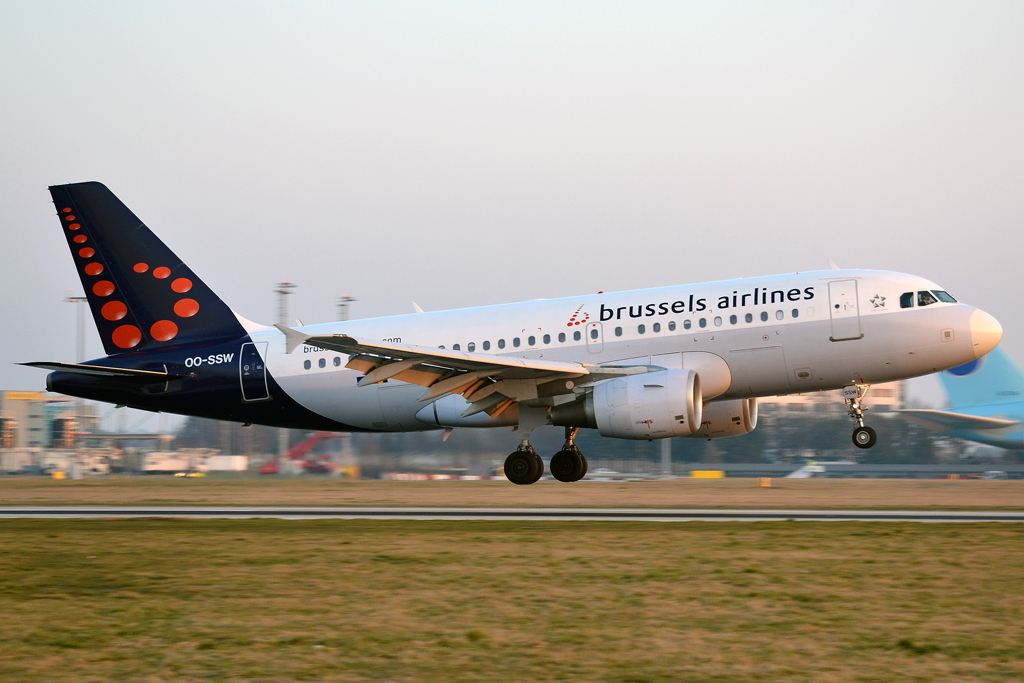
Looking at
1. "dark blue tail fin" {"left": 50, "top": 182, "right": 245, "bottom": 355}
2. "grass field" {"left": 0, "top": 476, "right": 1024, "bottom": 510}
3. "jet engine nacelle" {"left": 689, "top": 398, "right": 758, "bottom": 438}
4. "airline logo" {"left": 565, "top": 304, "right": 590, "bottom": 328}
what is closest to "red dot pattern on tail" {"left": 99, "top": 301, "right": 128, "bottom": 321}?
"dark blue tail fin" {"left": 50, "top": 182, "right": 245, "bottom": 355}

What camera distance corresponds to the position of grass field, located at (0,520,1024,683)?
29.9ft

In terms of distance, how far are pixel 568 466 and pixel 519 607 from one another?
52.8ft

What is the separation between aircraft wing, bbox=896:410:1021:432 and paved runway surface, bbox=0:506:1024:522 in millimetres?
42970

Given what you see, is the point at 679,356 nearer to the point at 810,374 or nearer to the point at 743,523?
the point at 810,374

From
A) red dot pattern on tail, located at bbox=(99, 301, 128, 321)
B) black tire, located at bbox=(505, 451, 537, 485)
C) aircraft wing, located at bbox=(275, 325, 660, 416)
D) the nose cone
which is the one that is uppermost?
red dot pattern on tail, located at bbox=(99, 301, 128, 321)

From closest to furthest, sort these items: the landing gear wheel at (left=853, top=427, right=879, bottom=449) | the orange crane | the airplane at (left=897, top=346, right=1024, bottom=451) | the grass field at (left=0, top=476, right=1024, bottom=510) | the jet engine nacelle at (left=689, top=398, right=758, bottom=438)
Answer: the landing gear wheel at (left=853, top=427, right=879, bottom=449) < the jet engine nacelle at (left=689, top=398, right=758, bottom=438) < the grass field at (left=0, top=476, right=1024, bottom=510) < the orange crane < the airplane at (left=897, top=346, right=1024, bottom=451)

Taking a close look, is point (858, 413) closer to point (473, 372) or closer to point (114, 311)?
point (473, 372)

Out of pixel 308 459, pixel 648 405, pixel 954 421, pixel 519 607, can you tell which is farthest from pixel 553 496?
pixel 954 421

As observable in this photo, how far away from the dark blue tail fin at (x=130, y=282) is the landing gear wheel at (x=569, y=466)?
1008 cm

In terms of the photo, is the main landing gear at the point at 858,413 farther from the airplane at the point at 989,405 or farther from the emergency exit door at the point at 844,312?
the airplane at the point at 989,405

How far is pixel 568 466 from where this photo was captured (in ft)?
90.6

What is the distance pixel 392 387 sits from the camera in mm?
28234

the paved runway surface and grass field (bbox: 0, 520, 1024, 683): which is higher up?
the paved runway surface

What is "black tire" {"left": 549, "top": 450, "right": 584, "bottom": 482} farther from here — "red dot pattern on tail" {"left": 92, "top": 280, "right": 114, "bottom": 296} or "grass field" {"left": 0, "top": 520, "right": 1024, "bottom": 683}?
"red dot pattern on tail" {"left": 92, "top": 280, "right": 114, "bottom": 296}
